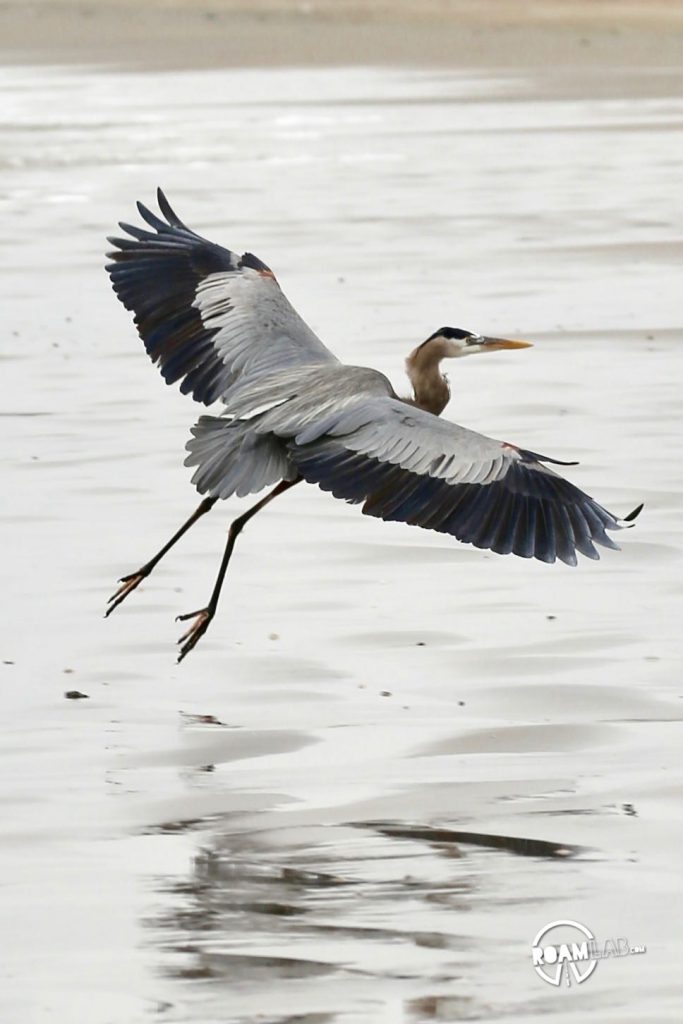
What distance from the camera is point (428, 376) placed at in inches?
331

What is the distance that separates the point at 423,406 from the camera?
846cm

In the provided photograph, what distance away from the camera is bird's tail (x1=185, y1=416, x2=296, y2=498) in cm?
723

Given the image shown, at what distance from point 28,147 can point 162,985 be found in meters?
21.4

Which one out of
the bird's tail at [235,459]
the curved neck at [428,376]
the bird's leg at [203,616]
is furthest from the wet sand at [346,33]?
the bird's tail at [235,459]

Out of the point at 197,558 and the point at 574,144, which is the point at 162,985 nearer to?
the point at 197,558

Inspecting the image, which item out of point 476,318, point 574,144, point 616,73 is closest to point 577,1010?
point 476,318

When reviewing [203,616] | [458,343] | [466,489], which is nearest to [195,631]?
[203,616]

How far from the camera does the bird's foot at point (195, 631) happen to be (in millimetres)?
7051

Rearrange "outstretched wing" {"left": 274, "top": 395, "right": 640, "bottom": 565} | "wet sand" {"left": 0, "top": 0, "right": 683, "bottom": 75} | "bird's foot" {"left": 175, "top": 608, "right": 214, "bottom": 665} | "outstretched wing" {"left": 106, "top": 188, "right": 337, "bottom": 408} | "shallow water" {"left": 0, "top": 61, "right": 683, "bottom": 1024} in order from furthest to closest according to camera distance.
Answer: "wet sand" {"left": 0, "top": 0, "right": 683, "bottom": 75} < "outstretched wing" {"left": 106, "top": 188, "right": 337, "bottom": 408} < "bird's foot" {"left": 175, "top": 608, "right": 214, "bottom": 665} < "outstretched wing" {"left": 274, "top": 395, "right": 640, "bottom": 565} < "shallow water" {"left": 0, "top": 61, "right": 683, "bottom": 1024}

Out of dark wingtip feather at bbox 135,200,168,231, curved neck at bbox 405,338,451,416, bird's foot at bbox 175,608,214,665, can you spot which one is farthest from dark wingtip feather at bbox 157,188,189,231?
bird's foot at bbox 175,608,214,665

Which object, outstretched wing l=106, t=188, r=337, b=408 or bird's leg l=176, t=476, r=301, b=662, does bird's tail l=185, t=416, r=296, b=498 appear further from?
outstretched wing l=106, t=188, r=337, b=408

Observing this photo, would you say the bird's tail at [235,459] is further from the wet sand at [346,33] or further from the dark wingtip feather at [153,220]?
the wet sand at [346,33]

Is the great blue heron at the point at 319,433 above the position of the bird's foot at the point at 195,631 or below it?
above

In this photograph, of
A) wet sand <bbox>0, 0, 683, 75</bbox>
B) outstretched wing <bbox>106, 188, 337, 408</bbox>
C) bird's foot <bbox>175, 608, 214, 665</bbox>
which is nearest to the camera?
bird's foot <bbox>175, 608, 214, 665</bbox>
